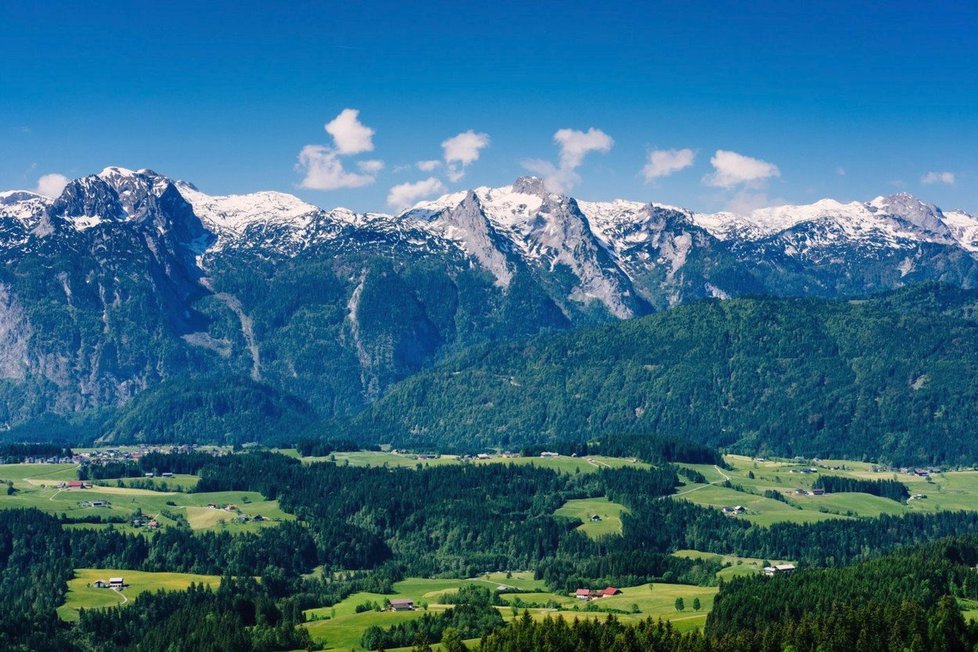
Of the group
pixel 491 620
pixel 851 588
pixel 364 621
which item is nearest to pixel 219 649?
pixel 364 621

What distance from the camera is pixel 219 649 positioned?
599ft

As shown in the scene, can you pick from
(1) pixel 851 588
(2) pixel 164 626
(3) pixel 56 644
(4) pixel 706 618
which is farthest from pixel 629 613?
(3) pixel 56 644

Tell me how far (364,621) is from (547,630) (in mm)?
44520

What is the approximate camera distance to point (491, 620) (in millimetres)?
185000

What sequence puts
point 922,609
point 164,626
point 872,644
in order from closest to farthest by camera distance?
point 872,644 → point 922,609 → point 164,626

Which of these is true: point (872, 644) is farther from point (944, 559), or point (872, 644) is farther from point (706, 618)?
point (944, 559)

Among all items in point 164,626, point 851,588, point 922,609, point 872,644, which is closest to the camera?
point 872,644

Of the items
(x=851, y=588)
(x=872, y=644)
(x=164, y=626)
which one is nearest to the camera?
(x=872, y=644)

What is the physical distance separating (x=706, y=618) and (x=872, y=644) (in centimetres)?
3532

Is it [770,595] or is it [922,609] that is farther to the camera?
[770,595]

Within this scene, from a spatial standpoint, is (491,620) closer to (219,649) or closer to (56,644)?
(219,649)

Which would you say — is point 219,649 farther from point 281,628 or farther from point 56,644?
point 56,644

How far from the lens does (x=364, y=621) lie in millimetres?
196875

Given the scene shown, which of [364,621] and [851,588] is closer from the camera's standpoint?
[851,588]
